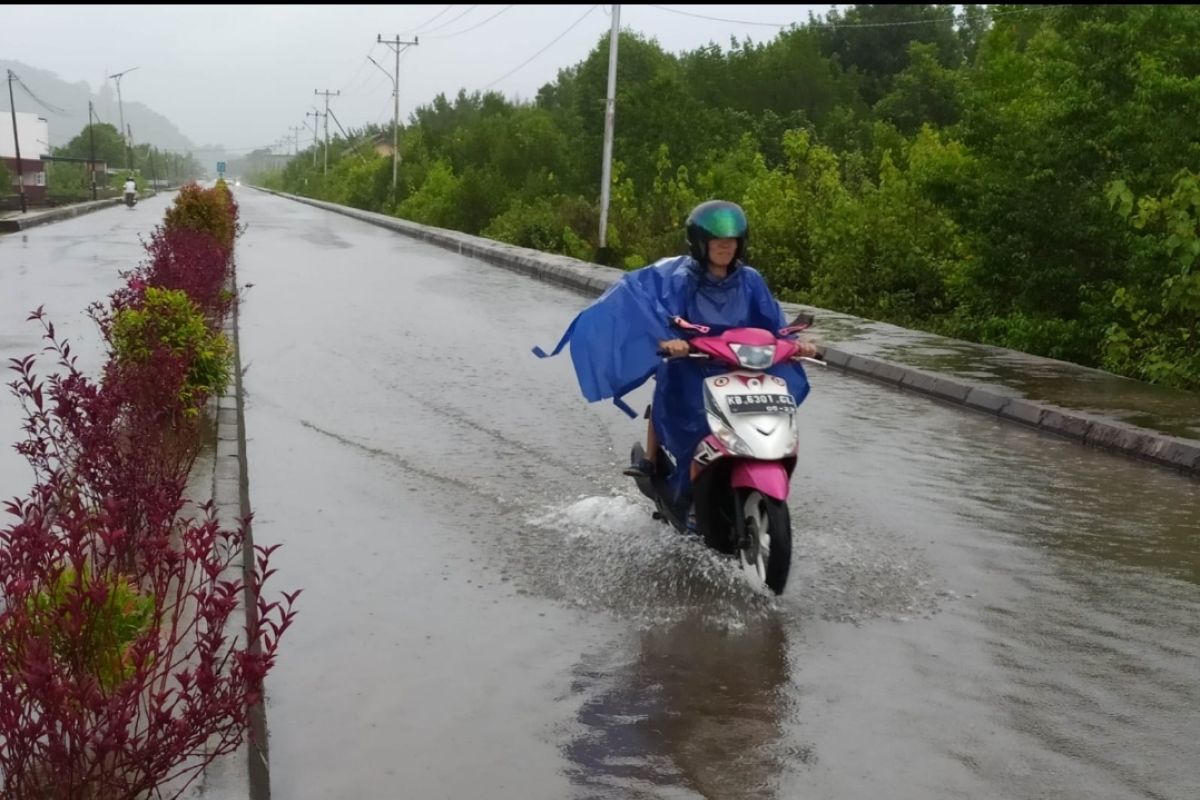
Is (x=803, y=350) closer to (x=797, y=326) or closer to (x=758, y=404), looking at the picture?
(x=797, y=326)

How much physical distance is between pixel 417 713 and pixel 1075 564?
3.45 m

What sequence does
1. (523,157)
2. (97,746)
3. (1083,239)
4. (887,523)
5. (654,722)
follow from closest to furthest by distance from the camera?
(97,746) → (654,722) → (887,523) → (1083,239) → (523,157)

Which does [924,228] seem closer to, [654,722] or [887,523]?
[887,523]

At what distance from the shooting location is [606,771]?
12.9ft

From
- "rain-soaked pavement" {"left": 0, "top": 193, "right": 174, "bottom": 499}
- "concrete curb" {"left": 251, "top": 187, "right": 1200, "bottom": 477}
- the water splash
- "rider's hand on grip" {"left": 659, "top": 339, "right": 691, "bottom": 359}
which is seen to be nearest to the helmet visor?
"rider's hand on grip" {"left": 659, "top": 339, "right": 691, "bottom": 359}

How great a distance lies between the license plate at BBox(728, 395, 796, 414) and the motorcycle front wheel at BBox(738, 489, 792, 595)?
1.17ft

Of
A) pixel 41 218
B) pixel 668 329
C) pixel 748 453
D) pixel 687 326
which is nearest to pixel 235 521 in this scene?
pixel 668 329

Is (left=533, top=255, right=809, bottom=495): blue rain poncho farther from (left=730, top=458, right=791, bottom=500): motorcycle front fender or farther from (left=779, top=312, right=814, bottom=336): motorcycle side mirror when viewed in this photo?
(left=730, top=458, right=791, bottom=500): motorcycle front fender

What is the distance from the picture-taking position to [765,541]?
5.52 m

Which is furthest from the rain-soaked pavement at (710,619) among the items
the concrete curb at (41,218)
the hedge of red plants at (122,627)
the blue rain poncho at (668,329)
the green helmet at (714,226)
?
the concrete curb at (41,218)

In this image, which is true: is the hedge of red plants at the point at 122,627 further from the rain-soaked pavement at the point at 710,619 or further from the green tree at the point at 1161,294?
the green tree at the point at 1161,294

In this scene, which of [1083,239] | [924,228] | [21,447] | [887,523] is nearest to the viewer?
[21,447]

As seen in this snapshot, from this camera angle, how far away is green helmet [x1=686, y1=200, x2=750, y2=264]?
5.73 m

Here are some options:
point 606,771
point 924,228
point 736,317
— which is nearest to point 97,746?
point 606,771
